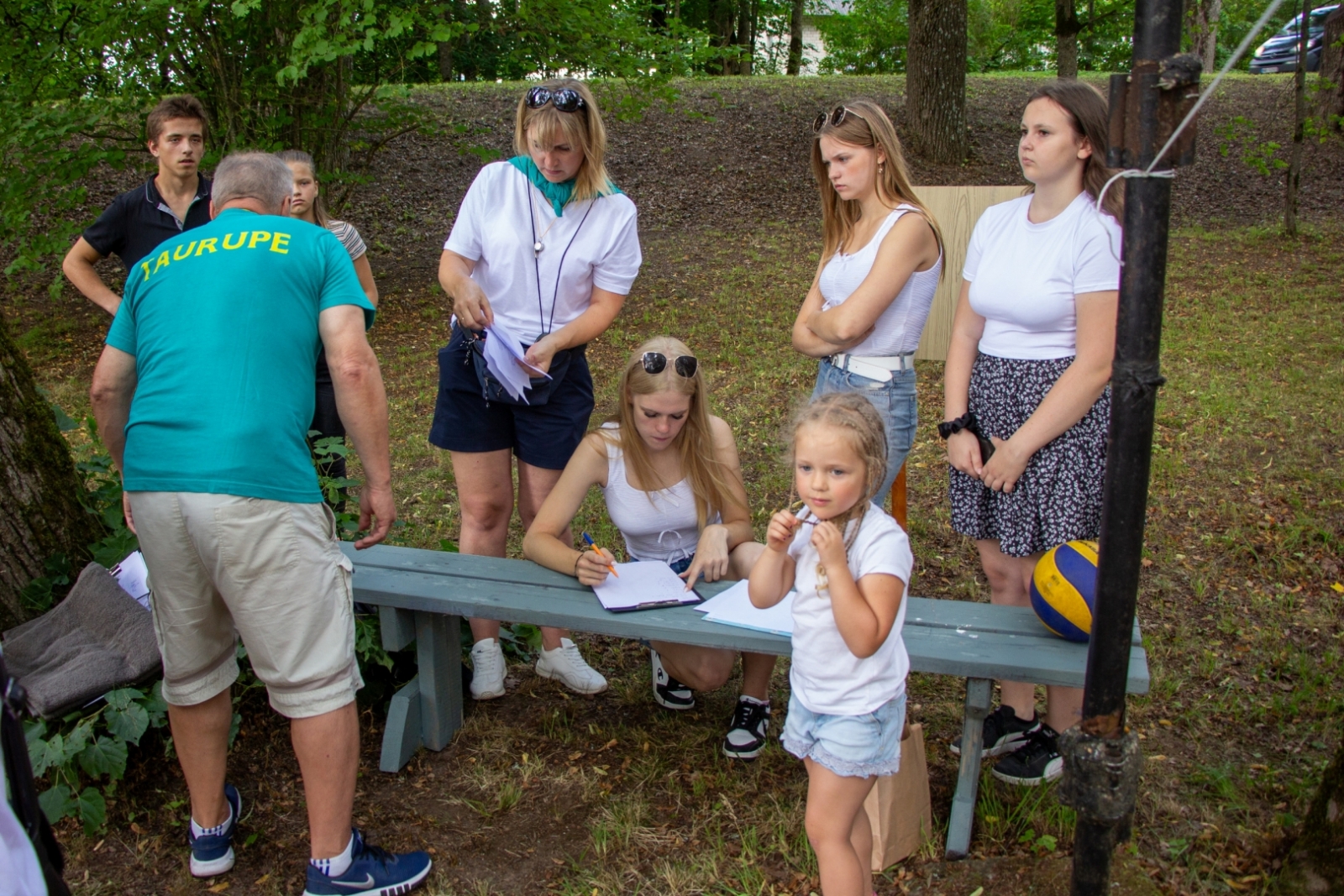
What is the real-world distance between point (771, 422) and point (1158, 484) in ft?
6.81

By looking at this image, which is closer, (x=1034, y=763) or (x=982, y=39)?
(x=1034, y=763)

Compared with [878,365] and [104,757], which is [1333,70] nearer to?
[878,365]

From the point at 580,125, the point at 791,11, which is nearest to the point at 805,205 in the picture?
the point at 580,125

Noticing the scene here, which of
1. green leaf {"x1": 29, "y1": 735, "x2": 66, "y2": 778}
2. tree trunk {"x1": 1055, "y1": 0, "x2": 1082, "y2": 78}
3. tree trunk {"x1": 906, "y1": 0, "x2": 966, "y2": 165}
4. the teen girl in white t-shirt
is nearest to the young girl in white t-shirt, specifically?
green leaf {"x1": 29, "y1": 735, "x2": 66, "y2": 778}

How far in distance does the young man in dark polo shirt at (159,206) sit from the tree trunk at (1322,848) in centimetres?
405

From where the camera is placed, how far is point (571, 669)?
3508 millimetres

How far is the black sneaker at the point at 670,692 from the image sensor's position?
3414mm

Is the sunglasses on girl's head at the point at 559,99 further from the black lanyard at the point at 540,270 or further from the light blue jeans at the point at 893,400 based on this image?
the light blue jeans at the point at 893,400

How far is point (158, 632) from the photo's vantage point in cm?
250

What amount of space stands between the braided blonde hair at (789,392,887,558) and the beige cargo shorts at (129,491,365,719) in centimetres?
111

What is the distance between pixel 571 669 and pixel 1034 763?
1466mm

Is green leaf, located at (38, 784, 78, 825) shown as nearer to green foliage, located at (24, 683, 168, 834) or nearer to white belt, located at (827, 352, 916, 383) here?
green foliage, located at (24, 683, 168, 834)

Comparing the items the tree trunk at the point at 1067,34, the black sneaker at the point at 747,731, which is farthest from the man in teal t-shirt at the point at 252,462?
the tree trunk at the point at 1067,34

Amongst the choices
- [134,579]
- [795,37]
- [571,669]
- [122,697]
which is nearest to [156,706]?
[122,697]
